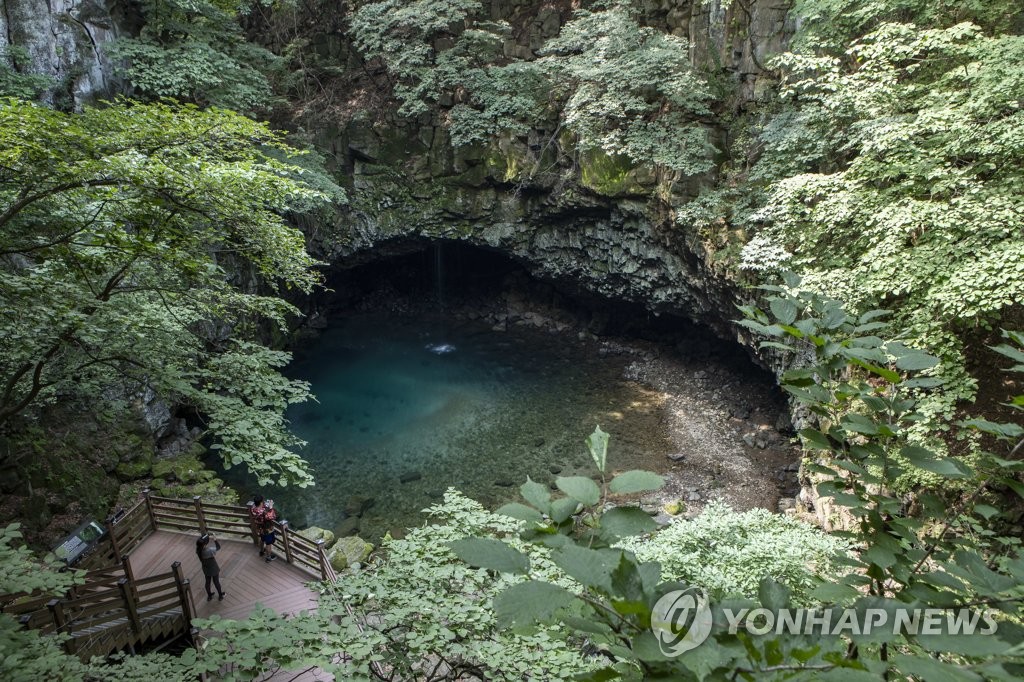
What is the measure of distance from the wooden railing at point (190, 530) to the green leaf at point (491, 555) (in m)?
8.09

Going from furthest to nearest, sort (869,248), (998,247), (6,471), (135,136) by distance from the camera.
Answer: (6,471), (869,248), (998,247), (135,136)

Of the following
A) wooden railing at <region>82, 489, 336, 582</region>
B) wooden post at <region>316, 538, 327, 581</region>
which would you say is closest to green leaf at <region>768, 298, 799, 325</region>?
wooden railing at <region>82, 489, 336, 582</region>

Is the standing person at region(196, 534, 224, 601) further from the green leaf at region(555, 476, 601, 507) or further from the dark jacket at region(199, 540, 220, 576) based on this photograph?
the green leaf at region(555, 476, 601, 507)

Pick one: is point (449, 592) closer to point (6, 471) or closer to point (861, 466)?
point (861, 466)

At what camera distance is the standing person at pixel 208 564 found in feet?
25.6

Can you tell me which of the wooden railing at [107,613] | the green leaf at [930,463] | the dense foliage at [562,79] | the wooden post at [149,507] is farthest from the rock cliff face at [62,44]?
the green leaf at [930,463]

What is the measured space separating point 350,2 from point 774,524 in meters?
22.1

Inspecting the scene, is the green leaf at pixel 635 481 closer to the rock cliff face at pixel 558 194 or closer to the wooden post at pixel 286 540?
the wooden post at pixel 286 540

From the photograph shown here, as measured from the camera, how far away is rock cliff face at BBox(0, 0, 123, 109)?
38.9ft

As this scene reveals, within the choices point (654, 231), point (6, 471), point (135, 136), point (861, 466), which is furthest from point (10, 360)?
point (654, 231)

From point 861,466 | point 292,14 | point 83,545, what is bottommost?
point 83,545

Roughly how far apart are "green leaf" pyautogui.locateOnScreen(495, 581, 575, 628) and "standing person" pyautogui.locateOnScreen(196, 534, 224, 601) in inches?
328

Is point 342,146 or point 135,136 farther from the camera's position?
point 342,146

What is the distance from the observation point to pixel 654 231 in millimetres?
16734
